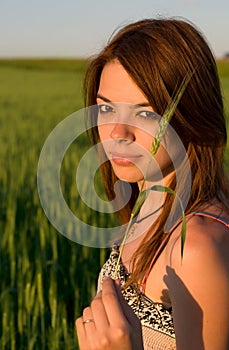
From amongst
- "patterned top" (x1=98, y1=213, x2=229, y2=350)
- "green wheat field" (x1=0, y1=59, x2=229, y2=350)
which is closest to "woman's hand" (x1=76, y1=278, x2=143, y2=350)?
"patterned top" (x1=98, y1=213, x2=229, y2=350)

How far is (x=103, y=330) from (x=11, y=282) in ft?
5.49

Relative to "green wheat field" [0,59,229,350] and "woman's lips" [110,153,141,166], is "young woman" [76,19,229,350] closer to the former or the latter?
"woman's lips" [110,153,141,166]

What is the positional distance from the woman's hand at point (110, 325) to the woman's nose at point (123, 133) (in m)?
0.32

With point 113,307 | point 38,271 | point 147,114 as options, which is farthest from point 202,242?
point 38,271

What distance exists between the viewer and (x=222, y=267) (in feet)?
3.41

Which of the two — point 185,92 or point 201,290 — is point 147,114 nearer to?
point 185,92

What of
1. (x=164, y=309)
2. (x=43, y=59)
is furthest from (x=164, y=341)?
(x=43, y=59)

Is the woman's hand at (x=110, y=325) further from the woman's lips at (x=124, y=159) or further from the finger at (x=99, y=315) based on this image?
the woman's lips at (x=124, y=159)

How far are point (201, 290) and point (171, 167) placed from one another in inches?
13.1

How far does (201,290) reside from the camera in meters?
1.03

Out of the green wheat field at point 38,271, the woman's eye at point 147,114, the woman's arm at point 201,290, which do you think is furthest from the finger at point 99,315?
the green wheat field at point 38,271

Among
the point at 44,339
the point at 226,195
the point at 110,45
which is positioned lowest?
the point at 44,339

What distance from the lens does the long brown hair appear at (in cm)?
121

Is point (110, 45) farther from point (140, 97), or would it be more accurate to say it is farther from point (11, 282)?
point (11, 282)
